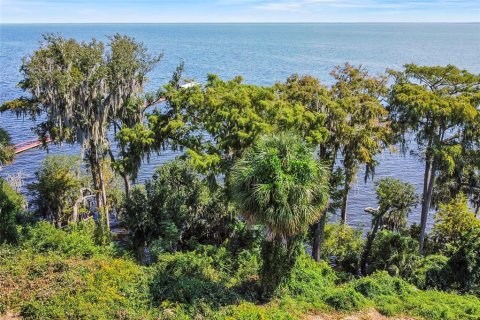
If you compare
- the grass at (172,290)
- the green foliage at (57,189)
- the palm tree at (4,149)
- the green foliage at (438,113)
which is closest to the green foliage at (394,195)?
the green foliage at (438,113)

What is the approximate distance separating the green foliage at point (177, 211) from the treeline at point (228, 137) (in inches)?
2.1

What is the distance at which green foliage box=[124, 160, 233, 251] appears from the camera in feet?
67.7

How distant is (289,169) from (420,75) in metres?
13.1

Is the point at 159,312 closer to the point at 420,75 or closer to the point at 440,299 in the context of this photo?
the point at 440,299

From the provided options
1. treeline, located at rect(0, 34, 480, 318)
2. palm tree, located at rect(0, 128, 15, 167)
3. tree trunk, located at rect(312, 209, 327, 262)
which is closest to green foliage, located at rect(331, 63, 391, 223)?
treeline, located at rect(0, 34, 480, 318)

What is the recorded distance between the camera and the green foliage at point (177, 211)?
20.6m

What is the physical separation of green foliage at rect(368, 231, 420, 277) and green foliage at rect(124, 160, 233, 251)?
7336 millimetres

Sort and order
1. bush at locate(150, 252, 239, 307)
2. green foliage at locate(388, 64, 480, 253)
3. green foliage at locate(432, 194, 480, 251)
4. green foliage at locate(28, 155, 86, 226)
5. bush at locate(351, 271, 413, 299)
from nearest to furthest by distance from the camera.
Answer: bush at locate(150, 252, 239, 307)
bush at locate(351, 271, 413, 299)
green foliage at locate(388, 64, 480, 253)
green foliage at locate(432, 194, 480, 251)
green foliage at locate(28, 155, 86, 226)

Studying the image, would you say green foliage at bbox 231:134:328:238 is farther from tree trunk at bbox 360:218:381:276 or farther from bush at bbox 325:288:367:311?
tree trunk at bbox 360:218:381:276

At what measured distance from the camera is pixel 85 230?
60.6 feet

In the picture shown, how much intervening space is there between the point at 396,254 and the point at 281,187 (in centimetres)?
1104

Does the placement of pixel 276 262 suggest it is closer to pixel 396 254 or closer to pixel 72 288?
pixel 72 288

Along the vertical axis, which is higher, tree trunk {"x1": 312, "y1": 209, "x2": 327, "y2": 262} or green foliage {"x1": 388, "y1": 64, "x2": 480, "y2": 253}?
green foliage {"x1": 388, "y1": 64, "x2": 480, "y2": 253}

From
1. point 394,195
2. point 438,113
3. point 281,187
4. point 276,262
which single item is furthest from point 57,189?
point 438,113
